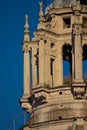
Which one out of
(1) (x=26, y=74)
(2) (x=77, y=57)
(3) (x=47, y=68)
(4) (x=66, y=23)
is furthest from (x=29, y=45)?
(2) (x=77, y=57)

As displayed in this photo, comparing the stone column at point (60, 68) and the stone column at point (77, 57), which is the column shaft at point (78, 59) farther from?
the stone column at point (60, 68)

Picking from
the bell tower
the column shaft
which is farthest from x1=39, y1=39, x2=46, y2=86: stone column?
the column shaft

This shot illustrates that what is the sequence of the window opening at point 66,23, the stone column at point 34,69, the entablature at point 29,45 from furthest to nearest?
1. the entablature at point 29,45
2. the window opening at point 66,23
3. the stone column at point 34,69

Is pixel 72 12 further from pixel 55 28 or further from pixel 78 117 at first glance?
pixel 78 117

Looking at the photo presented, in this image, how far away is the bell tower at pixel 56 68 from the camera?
77.4 metres

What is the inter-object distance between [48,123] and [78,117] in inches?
82.2

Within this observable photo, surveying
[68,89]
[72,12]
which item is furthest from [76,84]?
[72,12]

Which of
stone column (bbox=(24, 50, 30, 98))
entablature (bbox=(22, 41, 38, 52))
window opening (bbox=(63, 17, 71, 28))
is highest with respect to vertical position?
window opening (bbox=(63, 17, 71, 28))

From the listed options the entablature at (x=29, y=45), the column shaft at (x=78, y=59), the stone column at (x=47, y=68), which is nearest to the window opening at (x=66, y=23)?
the entablature at (x=29, y=45)

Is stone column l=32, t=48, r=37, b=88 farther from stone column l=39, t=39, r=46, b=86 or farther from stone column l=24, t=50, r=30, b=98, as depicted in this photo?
stone column l=39, t=39, r=46, b=86

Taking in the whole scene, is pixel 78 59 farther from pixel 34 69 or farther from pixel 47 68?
pixel 34 69

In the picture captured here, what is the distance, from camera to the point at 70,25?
266ft

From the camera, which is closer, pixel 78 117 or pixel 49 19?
pixel 78 117

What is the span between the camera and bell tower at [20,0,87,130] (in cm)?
7744
